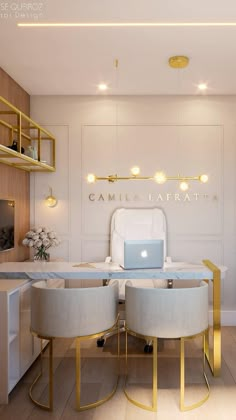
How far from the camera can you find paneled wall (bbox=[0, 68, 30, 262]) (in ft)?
12.1

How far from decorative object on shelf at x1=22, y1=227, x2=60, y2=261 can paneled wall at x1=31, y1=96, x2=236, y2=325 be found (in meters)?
0.48

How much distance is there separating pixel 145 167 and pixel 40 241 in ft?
5.38

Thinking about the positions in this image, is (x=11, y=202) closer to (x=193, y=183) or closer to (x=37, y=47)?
(x=37, y=47)

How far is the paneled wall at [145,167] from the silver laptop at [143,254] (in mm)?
1679

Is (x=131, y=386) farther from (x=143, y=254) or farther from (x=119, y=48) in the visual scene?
(x=119, y=48)

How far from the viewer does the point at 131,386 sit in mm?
2709

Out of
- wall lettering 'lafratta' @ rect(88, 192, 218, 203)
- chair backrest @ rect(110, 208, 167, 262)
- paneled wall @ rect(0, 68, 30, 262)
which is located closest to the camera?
paneled wall @ rect(0, 68, 30, 262)

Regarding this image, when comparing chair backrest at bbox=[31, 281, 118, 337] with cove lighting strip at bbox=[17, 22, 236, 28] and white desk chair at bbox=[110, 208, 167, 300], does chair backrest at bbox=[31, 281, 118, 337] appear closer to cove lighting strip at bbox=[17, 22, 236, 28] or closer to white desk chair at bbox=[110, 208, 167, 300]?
white desk chair at bbox=[110, 208, 167, 300]

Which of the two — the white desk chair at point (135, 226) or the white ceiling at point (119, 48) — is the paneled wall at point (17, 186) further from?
the white desk chair at point (135, 226)

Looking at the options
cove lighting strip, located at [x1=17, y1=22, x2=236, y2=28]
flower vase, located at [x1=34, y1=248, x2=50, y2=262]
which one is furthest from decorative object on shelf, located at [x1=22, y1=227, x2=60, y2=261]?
cove lighting strip, located at [x1=17, y1=22, x2=236, y2=28]

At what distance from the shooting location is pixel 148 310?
2.37 metres

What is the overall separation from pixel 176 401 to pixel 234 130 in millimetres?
3279

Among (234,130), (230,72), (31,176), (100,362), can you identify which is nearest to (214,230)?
(234,130)

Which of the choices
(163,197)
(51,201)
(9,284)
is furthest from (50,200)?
(9,284)
